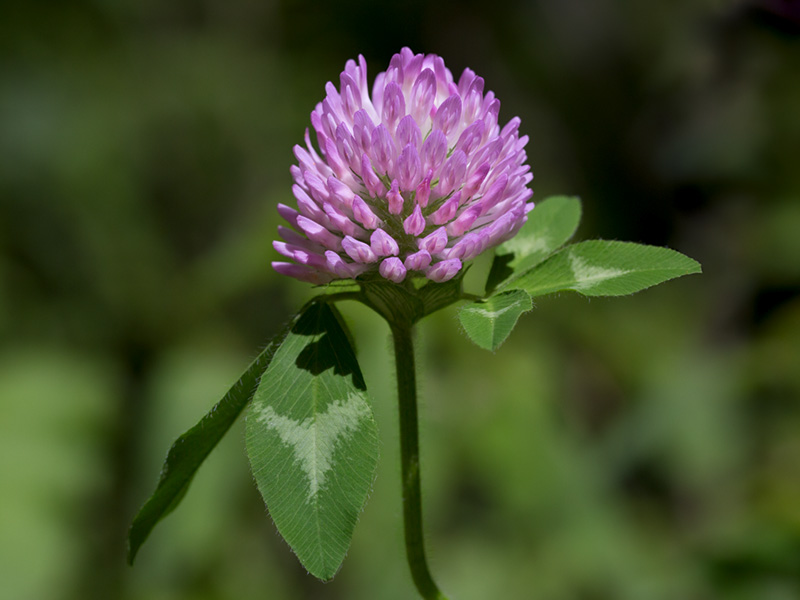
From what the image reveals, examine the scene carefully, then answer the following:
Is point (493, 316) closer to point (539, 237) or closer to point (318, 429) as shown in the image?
point (318, 429)

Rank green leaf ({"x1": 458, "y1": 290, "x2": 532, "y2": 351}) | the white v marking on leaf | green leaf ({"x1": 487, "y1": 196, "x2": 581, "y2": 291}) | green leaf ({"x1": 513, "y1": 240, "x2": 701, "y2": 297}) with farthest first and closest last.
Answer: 1. green leaf ({"x1": 487, "y1": 196, "x2": 581, "y2": 291})
2. green leaf ({"x1": 513, "y1": 240, "x2": 701, "y2": 297})
3. the white v marking on leaf
4. green leaf ({"x1": 458, "y1": 290, "x2": 532, "y2": 351})

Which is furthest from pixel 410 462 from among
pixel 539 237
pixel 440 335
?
pixel 440 335

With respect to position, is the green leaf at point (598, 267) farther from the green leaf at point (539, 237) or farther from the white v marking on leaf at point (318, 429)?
the white v marking on leaf at point (318, 429)

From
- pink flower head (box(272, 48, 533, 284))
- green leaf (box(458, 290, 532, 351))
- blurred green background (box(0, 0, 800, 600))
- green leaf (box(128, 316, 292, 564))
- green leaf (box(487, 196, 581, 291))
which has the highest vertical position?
pink flower head (box(272, 48, 533, 284))

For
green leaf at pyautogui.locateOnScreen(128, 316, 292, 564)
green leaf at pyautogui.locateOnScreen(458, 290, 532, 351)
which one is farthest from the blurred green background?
green leaf at pyautogui.locateOnScreen(458, 290, 532, 351)

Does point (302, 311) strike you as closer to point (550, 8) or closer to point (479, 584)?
point (479, 584)

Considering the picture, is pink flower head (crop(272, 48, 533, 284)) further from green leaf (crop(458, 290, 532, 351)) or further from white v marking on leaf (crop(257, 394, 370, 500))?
white v marking on leaf (crop(257, 394, 370, 500))
